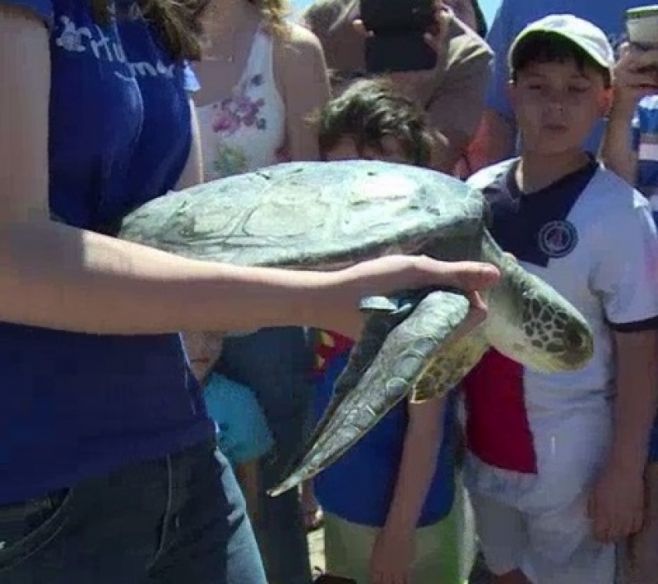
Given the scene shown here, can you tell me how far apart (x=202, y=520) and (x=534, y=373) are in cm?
108

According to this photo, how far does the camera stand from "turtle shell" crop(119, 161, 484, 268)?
144 cm

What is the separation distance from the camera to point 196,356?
235cm

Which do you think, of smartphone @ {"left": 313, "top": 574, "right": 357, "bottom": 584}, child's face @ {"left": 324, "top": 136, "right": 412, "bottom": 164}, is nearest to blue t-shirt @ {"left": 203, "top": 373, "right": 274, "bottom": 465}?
smartphone @ {"left": 313, "top": 574, "right": 357, "bottom": 584}

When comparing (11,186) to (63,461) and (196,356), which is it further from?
(196,356)

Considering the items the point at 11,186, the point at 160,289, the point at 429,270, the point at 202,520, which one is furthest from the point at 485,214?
the point at 11,186

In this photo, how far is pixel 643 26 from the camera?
8.06 feet

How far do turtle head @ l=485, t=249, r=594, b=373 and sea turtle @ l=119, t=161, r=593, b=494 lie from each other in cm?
2

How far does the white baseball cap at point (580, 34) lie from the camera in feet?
7.94

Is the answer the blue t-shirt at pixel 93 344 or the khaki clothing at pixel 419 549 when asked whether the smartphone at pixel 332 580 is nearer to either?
the khaki clothing at pixel 419 549

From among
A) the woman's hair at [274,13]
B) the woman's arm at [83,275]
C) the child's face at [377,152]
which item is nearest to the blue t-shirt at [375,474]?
the child's face at [377,152]

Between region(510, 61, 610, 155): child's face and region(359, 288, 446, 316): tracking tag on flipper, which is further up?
region(359, 288, 446, 316): tracking tag on flipper

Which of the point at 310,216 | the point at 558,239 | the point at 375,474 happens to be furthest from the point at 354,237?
the point at 375,474

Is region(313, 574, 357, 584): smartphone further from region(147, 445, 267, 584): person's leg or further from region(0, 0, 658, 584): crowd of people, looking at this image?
region(147, 445, 267, 584): person's leg

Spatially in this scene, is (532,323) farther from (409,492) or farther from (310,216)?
(409,492)
